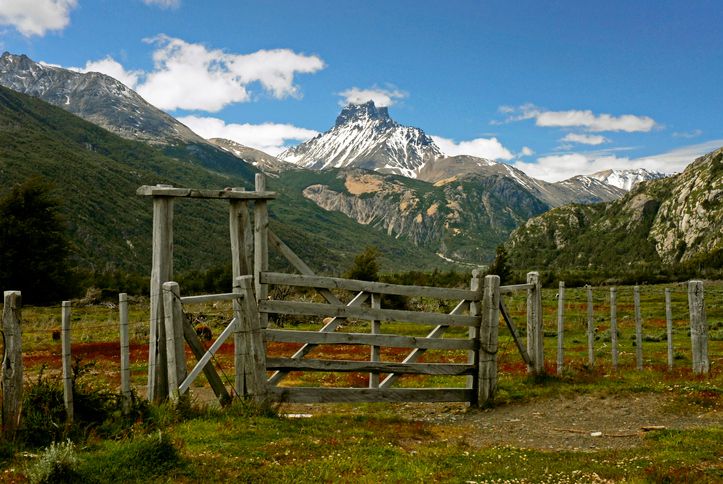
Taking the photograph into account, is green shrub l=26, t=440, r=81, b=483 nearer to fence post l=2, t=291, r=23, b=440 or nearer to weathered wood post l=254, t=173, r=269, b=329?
fence post l=2, t=291, r=23, b=440

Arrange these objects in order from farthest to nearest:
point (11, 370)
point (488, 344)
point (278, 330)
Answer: point (488, 344)
point (278, 330)
point (11, 370)

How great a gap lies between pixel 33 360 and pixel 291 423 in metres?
18.2

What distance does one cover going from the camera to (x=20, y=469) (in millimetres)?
8594

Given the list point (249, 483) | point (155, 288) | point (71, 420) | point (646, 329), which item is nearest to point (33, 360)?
point (155, 288)

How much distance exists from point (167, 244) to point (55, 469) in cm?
631

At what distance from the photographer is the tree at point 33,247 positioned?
6028 centimetres

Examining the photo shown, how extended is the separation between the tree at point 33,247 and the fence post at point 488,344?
56845mm

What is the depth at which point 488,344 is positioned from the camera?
1467 centimetres

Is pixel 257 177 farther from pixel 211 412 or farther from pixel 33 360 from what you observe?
pixel 33 360

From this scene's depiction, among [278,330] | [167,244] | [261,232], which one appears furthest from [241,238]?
[278,330]

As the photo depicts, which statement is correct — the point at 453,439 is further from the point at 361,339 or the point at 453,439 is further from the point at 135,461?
the point at 135,461

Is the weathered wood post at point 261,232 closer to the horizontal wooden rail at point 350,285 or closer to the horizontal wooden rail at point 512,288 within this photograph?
the horizontal wooden rail at point 350,285

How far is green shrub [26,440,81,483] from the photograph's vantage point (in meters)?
7.79

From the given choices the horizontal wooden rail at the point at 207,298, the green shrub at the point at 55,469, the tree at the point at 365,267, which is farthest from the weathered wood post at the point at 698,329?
the tree at the point at 365,267
